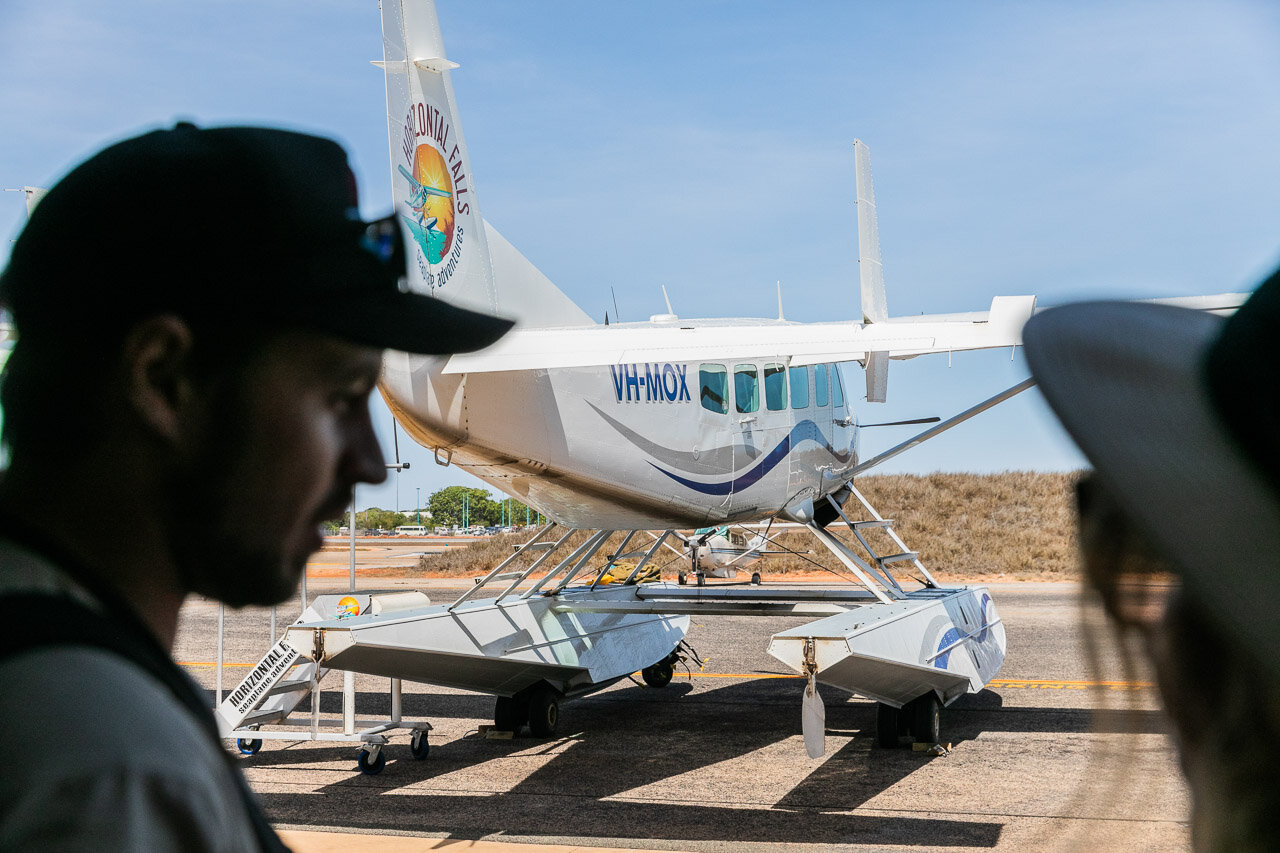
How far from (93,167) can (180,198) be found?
0.07 m

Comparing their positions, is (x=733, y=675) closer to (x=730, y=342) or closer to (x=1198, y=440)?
(x=730, y=342)

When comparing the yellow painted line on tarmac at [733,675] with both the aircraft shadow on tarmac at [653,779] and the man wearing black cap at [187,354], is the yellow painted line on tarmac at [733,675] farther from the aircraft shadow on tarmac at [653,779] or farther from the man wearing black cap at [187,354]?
the man wearing black cap at [187,354]

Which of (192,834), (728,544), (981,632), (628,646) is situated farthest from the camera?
(728,544)

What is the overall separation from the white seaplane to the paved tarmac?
485 mm

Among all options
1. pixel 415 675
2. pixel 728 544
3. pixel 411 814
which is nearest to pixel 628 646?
pixel 415 675

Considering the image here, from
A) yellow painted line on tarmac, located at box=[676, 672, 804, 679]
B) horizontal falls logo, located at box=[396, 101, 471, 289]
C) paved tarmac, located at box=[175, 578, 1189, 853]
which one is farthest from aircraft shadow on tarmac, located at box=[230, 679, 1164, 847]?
horizontal falls logo, located at box=[396, 101, 471, 289]

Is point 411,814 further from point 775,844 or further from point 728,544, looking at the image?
point 728,544

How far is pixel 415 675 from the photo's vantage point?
8805 millimetres

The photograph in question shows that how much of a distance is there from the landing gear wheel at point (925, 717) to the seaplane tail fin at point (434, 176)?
4854 mm

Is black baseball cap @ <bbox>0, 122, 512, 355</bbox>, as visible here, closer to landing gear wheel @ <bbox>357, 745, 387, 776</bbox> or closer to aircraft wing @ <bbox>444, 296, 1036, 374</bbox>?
aircraft wing @ <bbox>444, 296, 1036, 374</bbox>

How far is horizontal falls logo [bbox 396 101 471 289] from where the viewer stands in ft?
23.9

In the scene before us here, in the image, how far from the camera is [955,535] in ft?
117

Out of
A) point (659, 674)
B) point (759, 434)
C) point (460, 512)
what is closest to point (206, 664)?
point (659, 674)

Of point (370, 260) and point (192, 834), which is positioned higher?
point (370, 260)
